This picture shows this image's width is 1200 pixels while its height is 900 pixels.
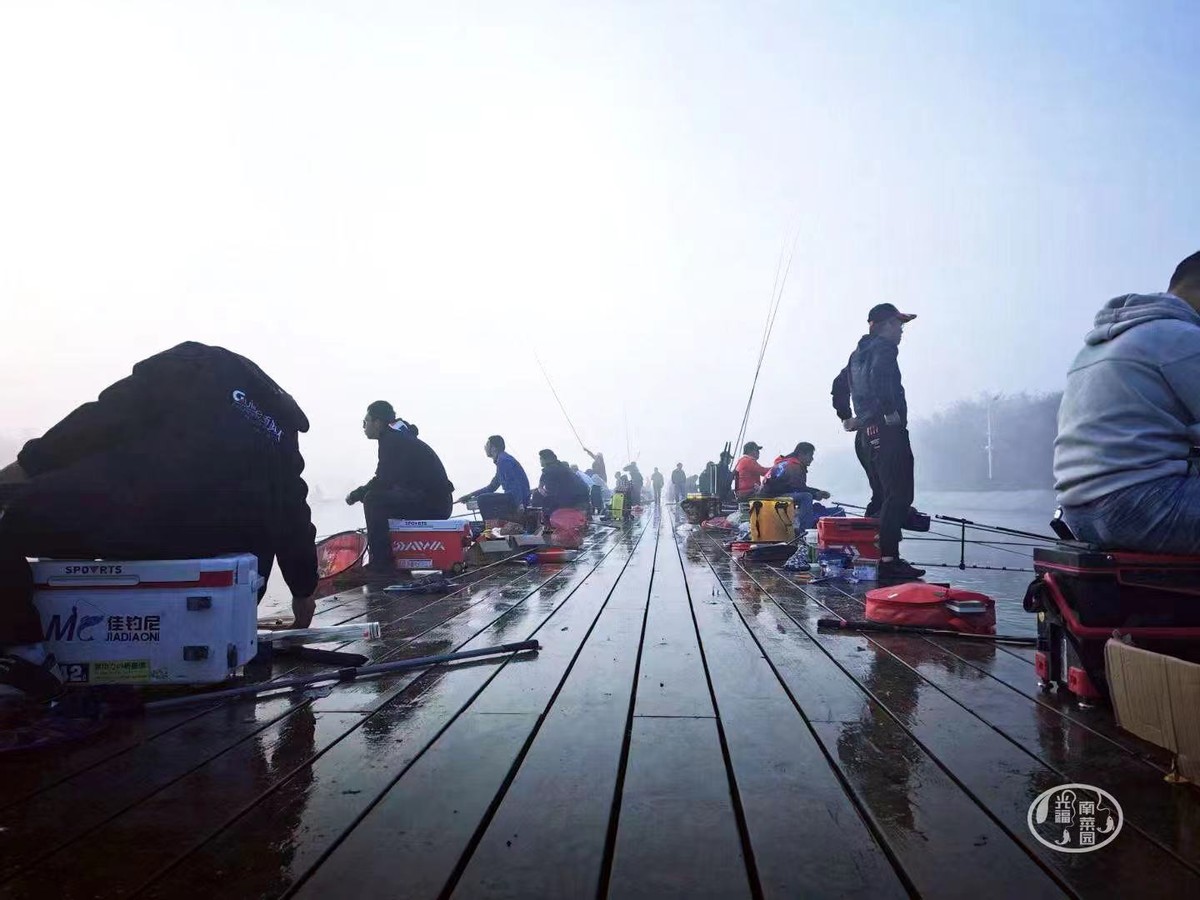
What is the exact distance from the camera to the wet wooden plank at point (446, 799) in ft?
4.06

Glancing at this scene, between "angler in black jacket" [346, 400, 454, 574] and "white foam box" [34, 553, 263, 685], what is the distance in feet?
13.6

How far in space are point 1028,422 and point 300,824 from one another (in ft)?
384

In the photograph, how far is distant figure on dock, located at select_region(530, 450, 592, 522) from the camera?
1165cm

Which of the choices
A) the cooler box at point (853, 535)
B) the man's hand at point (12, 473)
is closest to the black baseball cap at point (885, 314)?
the cooler box at point (853, 535)

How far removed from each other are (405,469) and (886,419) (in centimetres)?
392

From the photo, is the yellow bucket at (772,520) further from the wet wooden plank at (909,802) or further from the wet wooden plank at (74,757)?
the wet wooden plank at (74,757)

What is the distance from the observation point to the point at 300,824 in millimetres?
1434

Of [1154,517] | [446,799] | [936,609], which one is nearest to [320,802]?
[446,799]

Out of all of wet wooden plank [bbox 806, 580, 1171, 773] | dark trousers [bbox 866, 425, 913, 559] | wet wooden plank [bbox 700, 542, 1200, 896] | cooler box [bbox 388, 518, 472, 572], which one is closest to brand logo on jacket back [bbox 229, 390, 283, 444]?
wet wooden plank [bbox 700, 542, 1200, 896]

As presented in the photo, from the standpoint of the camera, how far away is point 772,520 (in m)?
7.40

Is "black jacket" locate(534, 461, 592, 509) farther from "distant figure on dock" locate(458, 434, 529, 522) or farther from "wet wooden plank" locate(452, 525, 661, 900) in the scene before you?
"wet wooden plank" locate(452, 525, 661, 900)

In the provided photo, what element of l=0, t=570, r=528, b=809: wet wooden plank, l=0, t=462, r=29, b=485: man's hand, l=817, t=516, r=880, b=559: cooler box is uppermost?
l=0, t=462, r=29, b=485: man's hand

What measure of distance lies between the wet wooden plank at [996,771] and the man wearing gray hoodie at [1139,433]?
29.3 inches

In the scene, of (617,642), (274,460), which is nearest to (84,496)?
(274,460)
